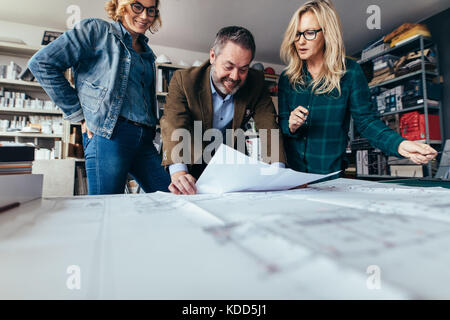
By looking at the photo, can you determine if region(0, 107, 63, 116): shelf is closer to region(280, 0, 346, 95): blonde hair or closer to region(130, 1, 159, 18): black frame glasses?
region(130, 1, 159, 18): black frame glasses

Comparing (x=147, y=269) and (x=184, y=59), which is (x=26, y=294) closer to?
(x=147, y=269)

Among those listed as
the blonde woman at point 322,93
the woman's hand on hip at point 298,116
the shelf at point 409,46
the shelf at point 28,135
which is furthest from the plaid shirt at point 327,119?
the shelf at point 28,135

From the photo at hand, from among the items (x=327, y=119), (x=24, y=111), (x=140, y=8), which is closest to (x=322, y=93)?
(x=327, y=119)

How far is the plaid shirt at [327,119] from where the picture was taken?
915 mm

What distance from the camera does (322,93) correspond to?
940 millimetres

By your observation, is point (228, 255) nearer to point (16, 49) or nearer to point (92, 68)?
point (92, 68)

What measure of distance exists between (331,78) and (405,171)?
97.1 inches

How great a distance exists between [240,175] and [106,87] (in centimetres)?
59

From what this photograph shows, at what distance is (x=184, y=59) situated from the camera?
12.2 feet

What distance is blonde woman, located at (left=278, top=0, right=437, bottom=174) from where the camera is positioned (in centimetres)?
92

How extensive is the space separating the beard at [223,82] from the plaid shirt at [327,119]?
220mm

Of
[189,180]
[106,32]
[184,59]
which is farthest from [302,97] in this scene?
[184,59]
